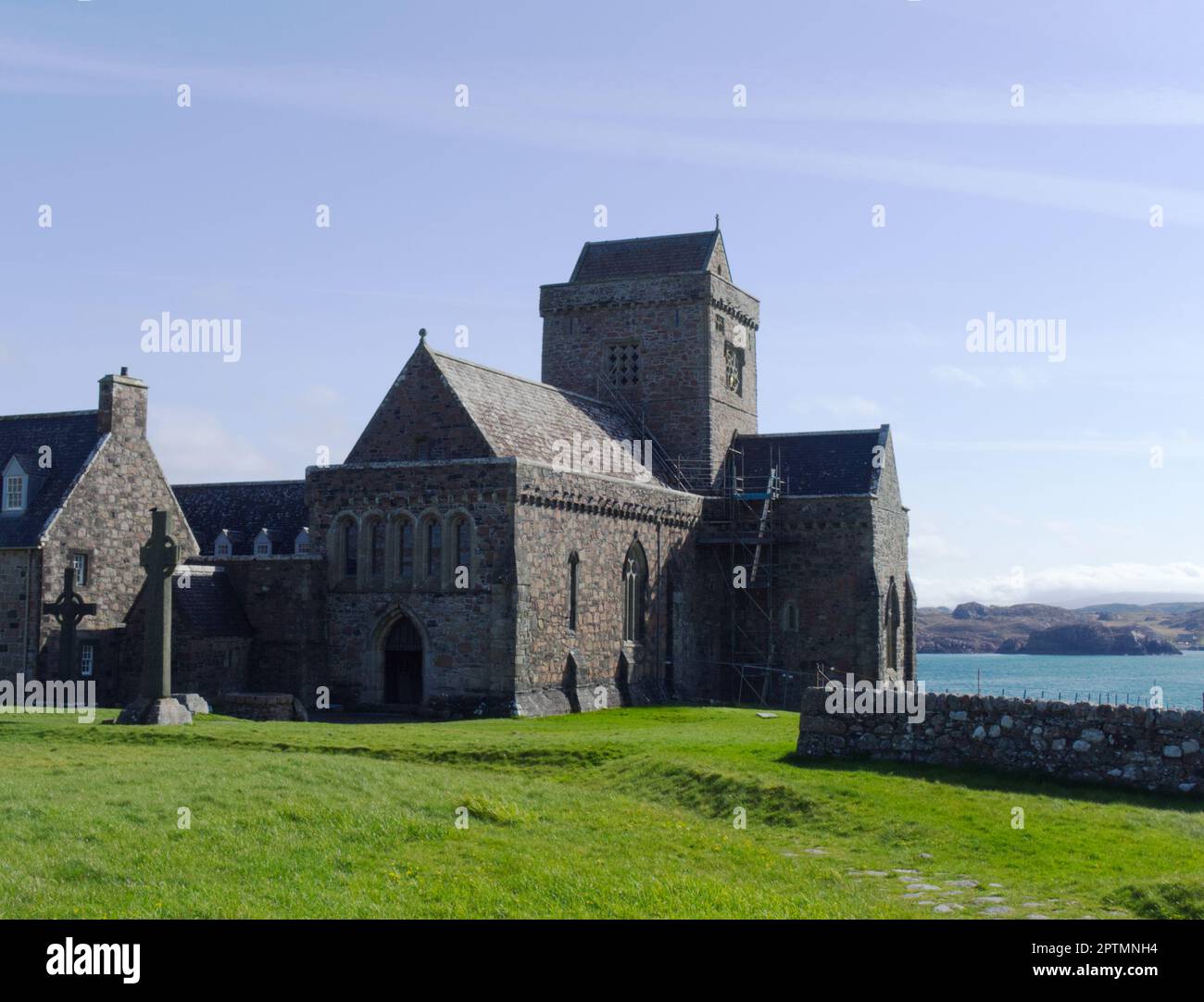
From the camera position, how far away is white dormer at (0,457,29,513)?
40562 millimetres

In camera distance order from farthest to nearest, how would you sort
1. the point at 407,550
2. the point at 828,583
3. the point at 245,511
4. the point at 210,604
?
1. the point at 245,511
2. the point at 828,583
3. the point at 210,604
4. the point at 407,550

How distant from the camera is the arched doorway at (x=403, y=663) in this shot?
39.5m

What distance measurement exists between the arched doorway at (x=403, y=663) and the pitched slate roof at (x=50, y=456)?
34.0 ft

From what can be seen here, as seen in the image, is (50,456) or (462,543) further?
(50,456)

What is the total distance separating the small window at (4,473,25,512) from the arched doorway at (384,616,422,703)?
1166 cm

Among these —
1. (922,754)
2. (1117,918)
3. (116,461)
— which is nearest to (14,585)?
(116,461)

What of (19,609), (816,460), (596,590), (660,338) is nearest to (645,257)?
(660,338)

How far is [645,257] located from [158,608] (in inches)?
1134

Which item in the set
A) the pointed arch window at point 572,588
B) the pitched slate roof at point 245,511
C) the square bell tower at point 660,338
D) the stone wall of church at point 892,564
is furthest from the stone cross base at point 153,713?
the stone wall of church at point 892,564

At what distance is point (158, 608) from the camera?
30562mm

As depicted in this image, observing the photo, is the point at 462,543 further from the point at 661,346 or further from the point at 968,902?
the point at 968,902

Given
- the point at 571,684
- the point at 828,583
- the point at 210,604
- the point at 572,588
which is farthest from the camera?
the point at 828,583

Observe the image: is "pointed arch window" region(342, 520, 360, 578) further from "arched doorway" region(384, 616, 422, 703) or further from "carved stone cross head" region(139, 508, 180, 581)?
"carved stone cross head" region(139, 508, 180, 581)

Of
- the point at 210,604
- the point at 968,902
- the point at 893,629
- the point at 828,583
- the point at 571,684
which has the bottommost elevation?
the point at 968,902
